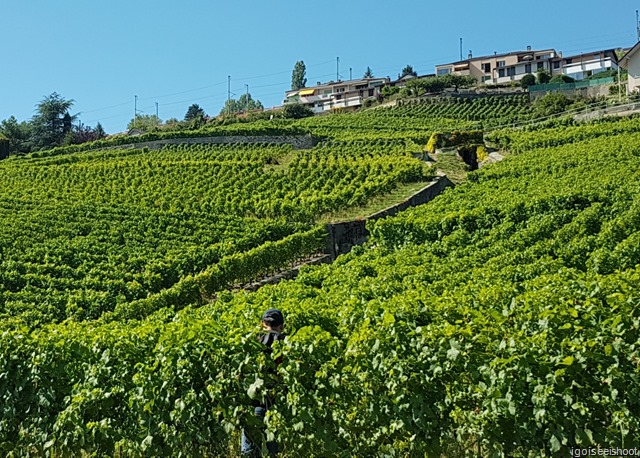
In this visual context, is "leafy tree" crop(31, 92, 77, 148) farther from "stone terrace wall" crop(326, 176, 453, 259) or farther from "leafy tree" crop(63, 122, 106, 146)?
"stone terrace wall" crop(326, 176, 453, 259)

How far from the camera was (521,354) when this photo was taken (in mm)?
6844

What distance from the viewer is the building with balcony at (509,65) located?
101m

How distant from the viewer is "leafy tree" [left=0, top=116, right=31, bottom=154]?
8038 centimetres

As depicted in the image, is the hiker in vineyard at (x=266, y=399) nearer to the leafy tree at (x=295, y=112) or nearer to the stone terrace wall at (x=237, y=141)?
the stone terrace wall at (x=237, y=141)

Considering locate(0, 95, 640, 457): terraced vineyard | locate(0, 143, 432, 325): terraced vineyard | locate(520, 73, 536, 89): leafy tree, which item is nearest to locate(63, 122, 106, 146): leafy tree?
locate(0, 143, 432, 325): terraced vineyard

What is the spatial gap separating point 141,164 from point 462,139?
21.4 metres

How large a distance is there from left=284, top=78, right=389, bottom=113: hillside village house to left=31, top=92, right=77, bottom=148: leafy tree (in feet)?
109

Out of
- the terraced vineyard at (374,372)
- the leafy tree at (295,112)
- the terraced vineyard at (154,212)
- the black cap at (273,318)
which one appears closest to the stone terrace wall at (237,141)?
the terraced vineyard at (154,212)

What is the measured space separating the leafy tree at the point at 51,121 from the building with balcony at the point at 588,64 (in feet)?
214

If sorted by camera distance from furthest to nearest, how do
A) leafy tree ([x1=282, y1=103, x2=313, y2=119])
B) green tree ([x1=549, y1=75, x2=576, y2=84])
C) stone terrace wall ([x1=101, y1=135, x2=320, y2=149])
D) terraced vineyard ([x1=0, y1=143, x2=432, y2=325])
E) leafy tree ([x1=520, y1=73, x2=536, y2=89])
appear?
leafy tree ([x1=282, y1=103, x2=313, y2=119]) < leafy tree ([x1=520, y1=73, x2=536, y2=89]) < green tree ([x1=549, y1=75, x2=576, y2=84]) < stone terrace wall ([x1=101, y1=135, x2=320, y2=149]) < terraced vineyard ([x1=0, y1=143, x2=432, y2=325])

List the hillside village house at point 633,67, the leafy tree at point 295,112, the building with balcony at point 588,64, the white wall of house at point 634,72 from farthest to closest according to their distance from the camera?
the building with balcony at point 588,64 < the leafy tree at point 295,112 < the white wall of house at point 634,72 < the hillside village house at point 633,67

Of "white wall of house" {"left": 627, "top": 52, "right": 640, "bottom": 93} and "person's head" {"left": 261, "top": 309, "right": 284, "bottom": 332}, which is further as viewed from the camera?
"white wall of house" {"left": 627, "top": 52, "right": 640, "bottom": 93}

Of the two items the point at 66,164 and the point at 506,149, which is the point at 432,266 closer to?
the point at 506,149

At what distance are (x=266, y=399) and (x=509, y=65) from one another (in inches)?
3963
